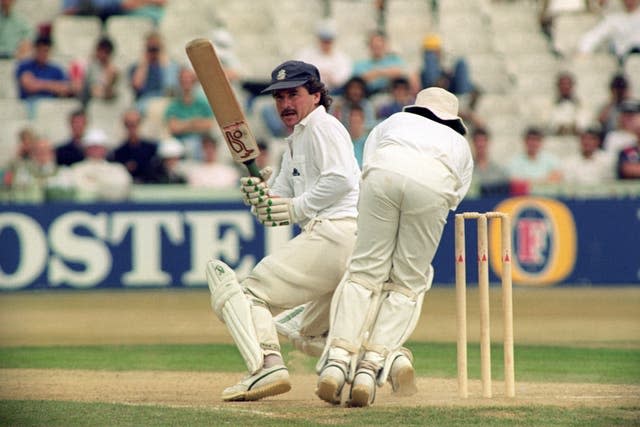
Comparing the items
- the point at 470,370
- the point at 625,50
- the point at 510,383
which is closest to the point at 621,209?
the point at 625,50

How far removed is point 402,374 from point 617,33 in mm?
11143

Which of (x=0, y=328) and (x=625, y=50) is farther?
(x=625, y=50)

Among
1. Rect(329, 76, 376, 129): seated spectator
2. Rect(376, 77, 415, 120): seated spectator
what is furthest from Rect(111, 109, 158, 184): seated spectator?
Rect(376, 77, 415, 120): seated spectator

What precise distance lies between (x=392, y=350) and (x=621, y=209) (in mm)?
8070

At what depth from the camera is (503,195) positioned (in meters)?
14.1

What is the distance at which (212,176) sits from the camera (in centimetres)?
1439

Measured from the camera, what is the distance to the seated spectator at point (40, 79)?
15.4 m

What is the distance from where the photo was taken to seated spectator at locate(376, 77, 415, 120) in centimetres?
1443

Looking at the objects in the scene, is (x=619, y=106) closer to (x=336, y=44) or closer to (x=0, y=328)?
(x=336, y=44)

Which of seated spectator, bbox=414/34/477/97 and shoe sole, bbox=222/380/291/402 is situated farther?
seated spectator, bbox=414/34/477/97

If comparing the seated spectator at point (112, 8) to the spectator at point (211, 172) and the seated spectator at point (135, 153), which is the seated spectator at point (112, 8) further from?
the spectator at point (211, 172)

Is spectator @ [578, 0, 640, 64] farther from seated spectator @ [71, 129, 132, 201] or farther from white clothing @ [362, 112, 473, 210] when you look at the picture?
white clothing @ [362, 112, 473, 210]

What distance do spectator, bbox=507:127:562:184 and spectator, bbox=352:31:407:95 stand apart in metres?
1.68

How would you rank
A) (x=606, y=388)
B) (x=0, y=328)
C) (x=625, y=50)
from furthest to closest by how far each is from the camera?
(x=625, y=50), (x=0, y=328), (x=606, y=388)
